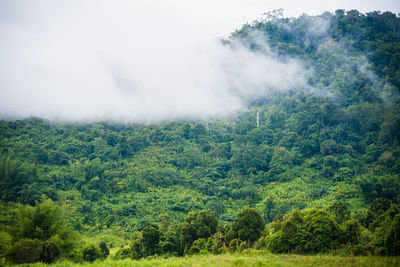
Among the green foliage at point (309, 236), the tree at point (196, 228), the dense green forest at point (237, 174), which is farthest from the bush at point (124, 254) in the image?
the green foliage at point (309, 236)

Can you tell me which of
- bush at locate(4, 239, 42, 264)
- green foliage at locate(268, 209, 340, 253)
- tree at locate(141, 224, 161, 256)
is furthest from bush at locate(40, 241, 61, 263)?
green foliage at locate(268, 209, 340, 253)

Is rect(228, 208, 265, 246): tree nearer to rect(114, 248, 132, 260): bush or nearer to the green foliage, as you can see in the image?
the green foliage

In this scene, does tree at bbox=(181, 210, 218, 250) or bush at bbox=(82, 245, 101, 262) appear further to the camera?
tree at bbox=(181, 210, 218, 250)

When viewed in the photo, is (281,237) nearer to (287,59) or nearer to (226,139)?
(226,139)

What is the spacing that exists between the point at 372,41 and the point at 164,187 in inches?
3442

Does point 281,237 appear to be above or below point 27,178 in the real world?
below

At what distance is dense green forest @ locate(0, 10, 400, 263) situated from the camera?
23000 mm

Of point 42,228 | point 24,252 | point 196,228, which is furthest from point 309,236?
point 42,228

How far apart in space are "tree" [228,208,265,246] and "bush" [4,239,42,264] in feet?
55.2

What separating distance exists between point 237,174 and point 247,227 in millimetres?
37518

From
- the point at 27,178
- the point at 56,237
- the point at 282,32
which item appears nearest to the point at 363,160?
the point at 56,237

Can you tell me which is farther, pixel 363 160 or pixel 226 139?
pixel 226 139

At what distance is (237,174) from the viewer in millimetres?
64625

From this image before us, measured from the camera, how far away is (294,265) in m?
14.2
